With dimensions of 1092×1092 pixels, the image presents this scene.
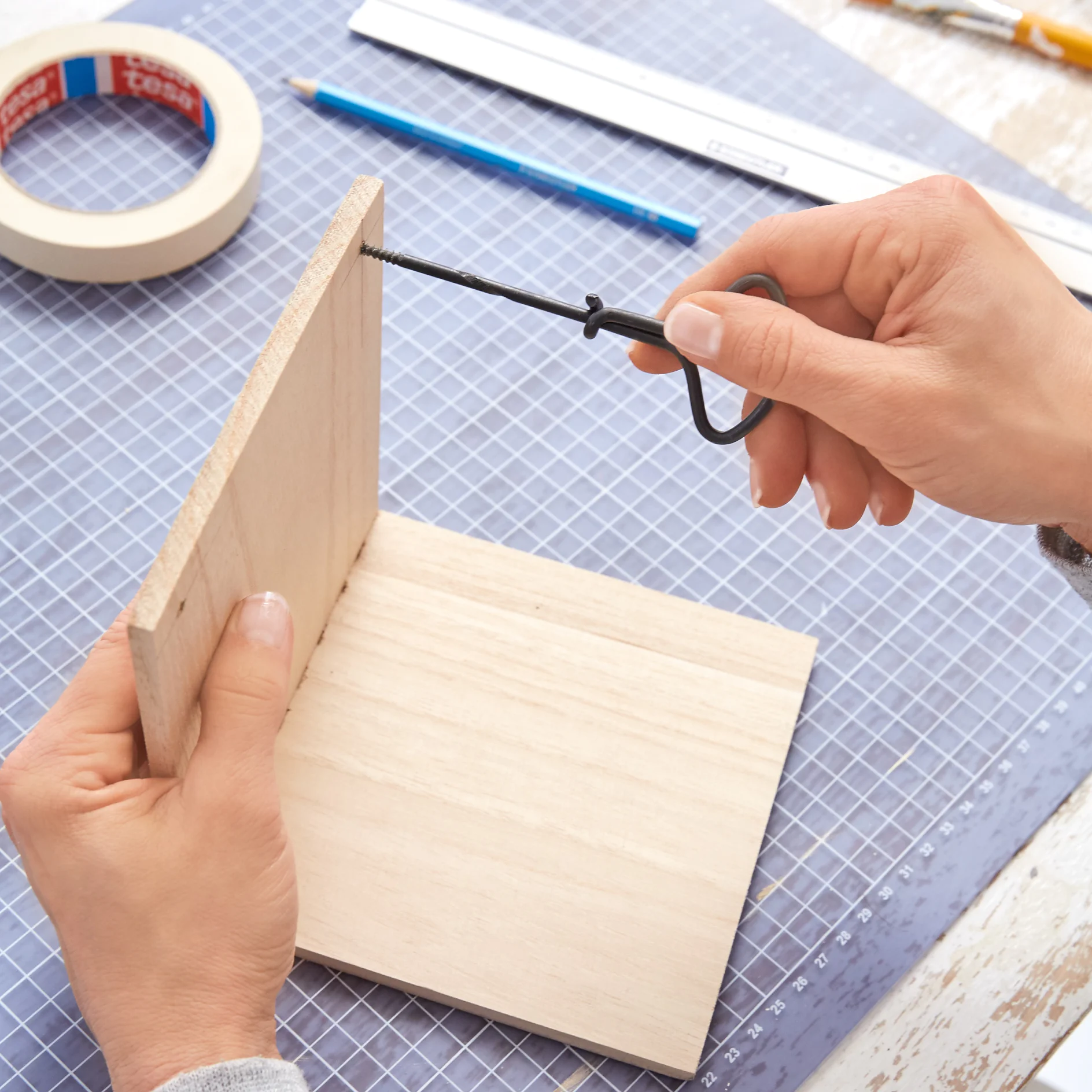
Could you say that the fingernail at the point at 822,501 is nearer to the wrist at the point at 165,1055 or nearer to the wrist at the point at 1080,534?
the wrist at the point at 1080,534

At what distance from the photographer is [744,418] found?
3.15ft

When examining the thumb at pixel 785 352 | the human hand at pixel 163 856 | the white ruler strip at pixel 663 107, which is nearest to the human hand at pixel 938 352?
the thumb at pixel 785 352

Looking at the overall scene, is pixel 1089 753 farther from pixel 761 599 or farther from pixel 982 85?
pixel 982 85

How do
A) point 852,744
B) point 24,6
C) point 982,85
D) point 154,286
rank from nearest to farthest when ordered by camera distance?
point 852,744
point 154,286
point 24,6
point 982,85

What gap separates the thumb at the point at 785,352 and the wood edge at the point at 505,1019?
48cm

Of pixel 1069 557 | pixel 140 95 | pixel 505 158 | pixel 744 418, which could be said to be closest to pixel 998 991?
pixel 1069 557

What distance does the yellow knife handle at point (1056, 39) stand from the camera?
1.46 meters

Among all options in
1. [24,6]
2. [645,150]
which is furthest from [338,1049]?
[24,6]

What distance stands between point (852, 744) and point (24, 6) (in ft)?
4.07

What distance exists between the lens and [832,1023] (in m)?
0.96

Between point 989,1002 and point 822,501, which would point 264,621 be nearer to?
point 822,501

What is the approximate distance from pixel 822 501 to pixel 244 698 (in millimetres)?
521

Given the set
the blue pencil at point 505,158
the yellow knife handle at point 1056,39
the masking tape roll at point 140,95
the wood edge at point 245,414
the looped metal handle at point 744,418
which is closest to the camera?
the wood edge at point 245,414

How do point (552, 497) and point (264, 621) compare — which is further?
point (552, 497)
